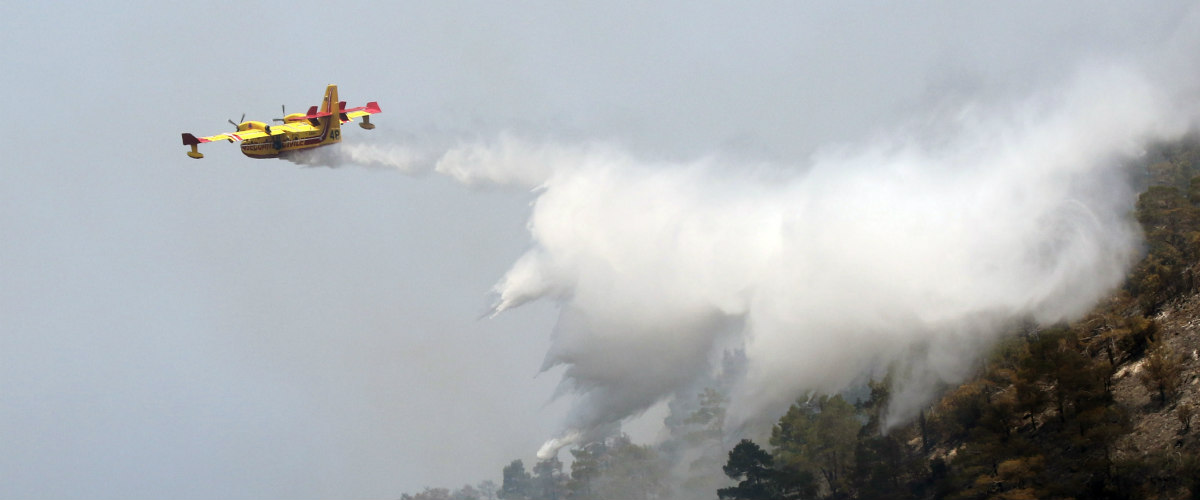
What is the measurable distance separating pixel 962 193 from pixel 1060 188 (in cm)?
675

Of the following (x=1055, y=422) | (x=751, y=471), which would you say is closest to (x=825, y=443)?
(x=751, y=471)

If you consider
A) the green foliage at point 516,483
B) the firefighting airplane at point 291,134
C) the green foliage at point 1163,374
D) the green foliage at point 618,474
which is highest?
the firefighting airplane at point 291,134

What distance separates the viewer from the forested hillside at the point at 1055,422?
4984 cm

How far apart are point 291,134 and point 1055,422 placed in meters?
51.7

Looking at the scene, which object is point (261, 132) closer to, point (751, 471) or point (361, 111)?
point (361, 111)

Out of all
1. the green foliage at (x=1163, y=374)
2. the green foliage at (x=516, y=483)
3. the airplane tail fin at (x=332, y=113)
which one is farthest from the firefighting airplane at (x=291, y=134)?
the green foliage at (x=516, y=483)

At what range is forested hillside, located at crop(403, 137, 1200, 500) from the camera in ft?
164

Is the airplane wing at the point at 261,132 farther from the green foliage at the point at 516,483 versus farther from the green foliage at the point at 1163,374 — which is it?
the green foliage at the point at 516,483

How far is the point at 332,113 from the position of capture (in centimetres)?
8144

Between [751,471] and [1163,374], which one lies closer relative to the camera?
[1163,374]

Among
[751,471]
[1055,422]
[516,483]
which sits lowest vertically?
[1055,422]

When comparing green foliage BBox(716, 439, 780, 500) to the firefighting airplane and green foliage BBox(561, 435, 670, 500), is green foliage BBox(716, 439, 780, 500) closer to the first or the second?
green foliage BBox(561, 435, 670, 500)

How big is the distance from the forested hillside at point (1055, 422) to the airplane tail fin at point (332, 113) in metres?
35.1

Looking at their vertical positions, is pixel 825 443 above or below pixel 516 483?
below
